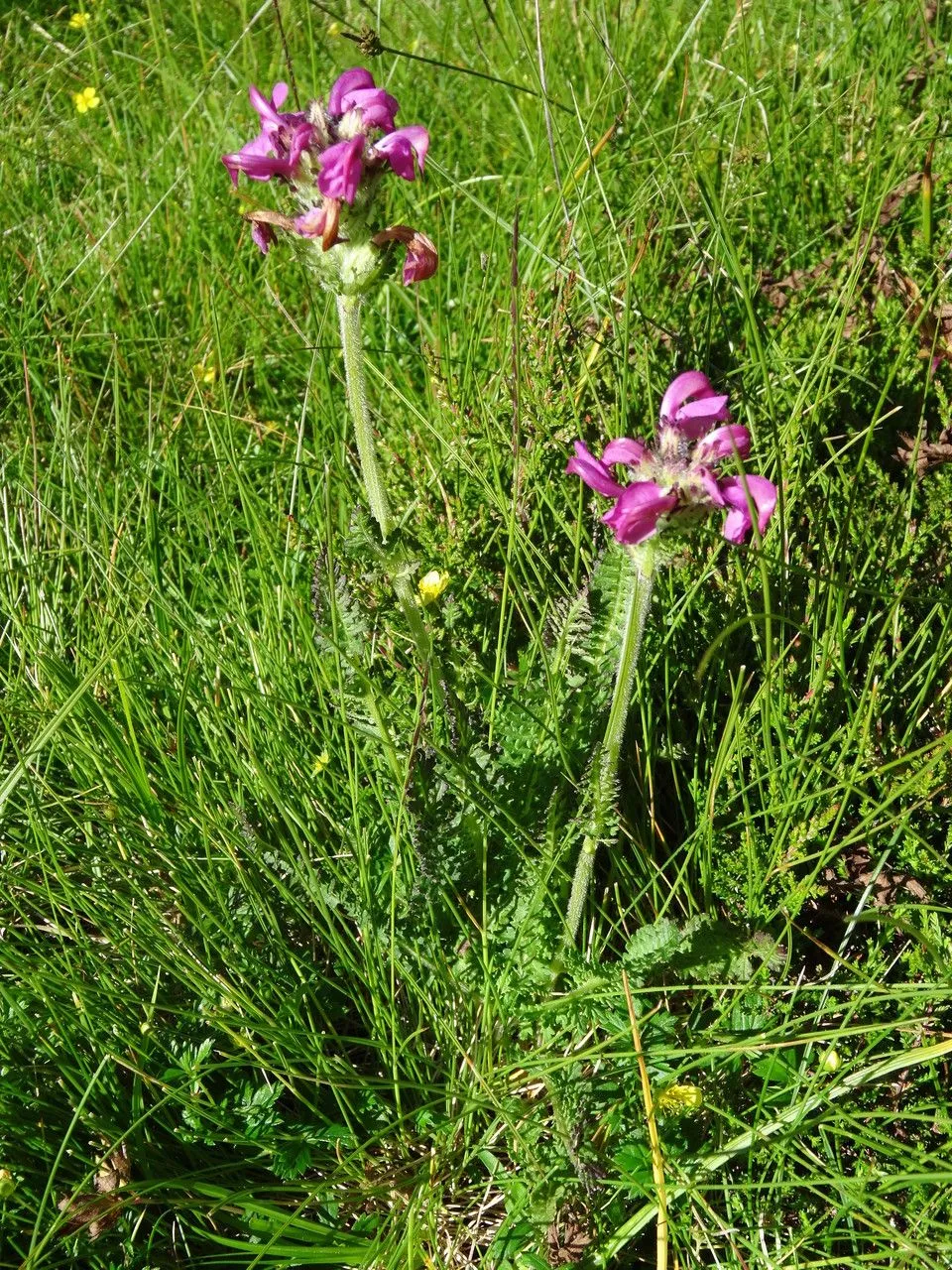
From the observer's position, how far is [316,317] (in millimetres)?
2332

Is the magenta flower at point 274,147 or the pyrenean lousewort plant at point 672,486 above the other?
the magenta flower at point 274,147

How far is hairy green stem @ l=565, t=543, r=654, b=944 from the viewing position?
1.16 metres

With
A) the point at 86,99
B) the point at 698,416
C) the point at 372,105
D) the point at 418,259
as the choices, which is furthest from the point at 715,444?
the point at 86,99

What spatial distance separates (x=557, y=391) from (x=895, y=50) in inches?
50.4

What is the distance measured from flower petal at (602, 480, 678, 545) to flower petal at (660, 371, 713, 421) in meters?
0.12

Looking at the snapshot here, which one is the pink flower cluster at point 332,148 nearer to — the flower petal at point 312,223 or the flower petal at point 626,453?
the flower petal at point 312,223

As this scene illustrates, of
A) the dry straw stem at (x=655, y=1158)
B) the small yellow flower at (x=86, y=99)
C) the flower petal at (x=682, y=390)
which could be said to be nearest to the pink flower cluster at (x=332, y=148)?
the flower petal at (x=682, y=390)

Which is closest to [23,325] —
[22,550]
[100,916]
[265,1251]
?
[22,550]

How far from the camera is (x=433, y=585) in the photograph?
1783 mm

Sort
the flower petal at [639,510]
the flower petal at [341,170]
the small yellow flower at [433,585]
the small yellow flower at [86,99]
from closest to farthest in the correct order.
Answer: the flower petal at [639,510]
the flower petal at [341,170]
the small yellow flower at [433,585]
the small yellow flower at [86,99]

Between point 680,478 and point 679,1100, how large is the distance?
765mm

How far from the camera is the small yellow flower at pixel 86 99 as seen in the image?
10.3ft

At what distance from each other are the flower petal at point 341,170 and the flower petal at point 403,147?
0.05 meters

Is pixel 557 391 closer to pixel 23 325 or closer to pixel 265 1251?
pixel 23 325
